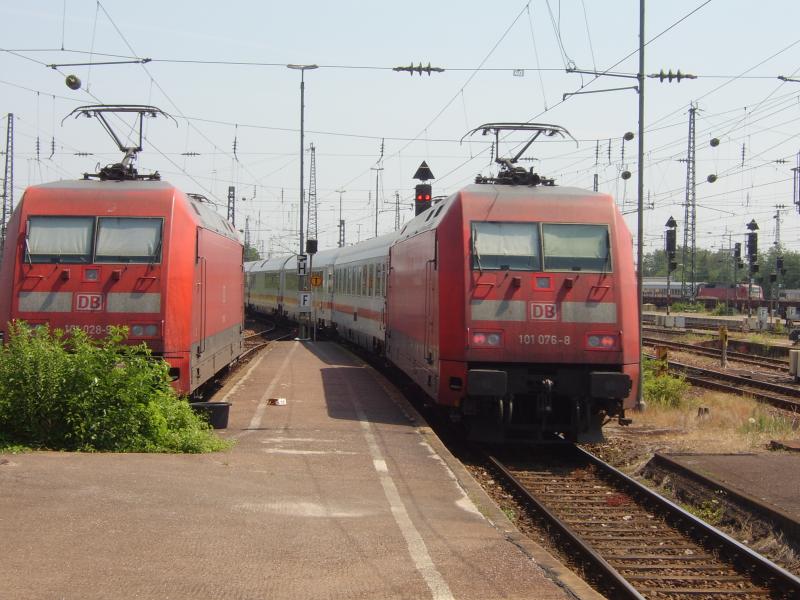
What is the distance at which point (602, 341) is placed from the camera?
11.1 metres

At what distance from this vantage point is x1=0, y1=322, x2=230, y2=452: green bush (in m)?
8.81

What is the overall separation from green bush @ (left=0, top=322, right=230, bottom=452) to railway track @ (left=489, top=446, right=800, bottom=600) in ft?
12.0

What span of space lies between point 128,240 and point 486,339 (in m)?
4.71

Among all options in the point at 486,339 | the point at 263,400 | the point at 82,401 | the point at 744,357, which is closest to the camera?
the point at 82,401

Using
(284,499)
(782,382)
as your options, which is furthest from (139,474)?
(782,382)

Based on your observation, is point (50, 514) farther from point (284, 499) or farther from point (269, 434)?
point (269, 434)

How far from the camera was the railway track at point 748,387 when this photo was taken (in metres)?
17.9

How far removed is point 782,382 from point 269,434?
631 inches

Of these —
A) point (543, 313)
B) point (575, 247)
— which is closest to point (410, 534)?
point (543, 313)

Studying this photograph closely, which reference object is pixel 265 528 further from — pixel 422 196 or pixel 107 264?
pixel 422 196

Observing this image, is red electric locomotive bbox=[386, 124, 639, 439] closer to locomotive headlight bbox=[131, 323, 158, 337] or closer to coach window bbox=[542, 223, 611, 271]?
coach window bbox=[542, 223, 611, 271]

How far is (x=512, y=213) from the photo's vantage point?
11469mm

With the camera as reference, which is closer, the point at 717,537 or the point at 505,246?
the point at 717,537

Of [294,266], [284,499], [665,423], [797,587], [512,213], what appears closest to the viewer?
[797,587]
